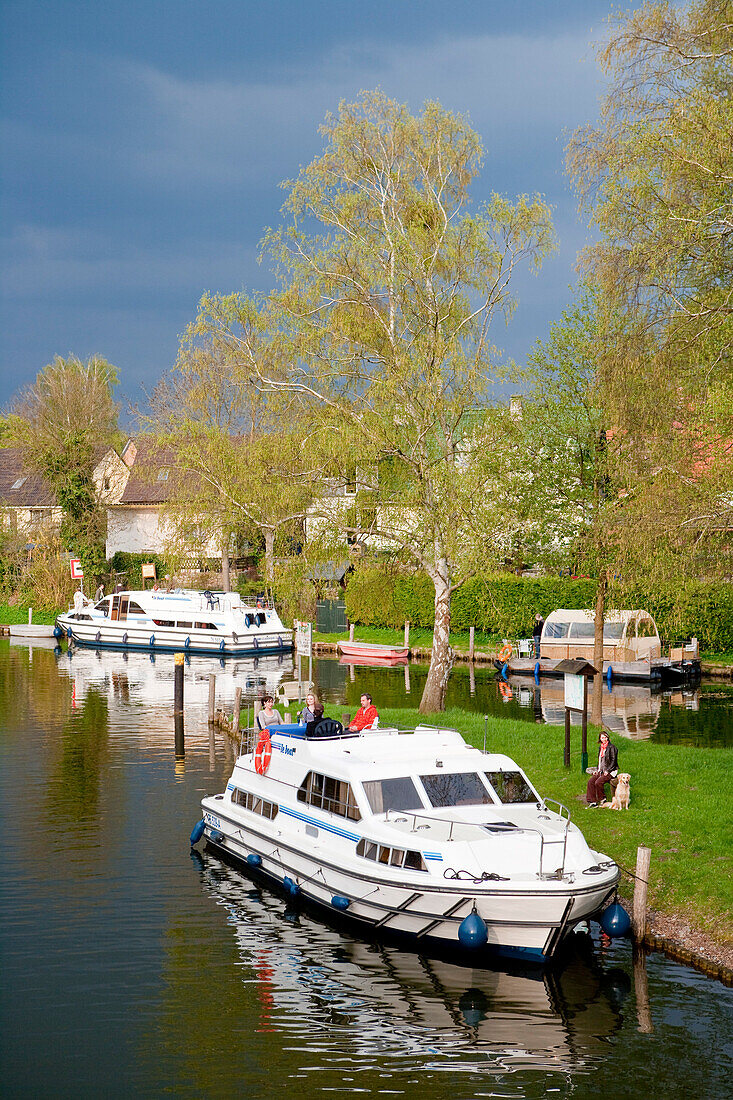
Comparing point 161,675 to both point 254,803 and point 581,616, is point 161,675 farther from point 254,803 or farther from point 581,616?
point 254,803

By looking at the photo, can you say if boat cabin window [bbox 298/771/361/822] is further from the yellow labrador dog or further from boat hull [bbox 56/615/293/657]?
boat hull [bbox 56/615/293/657]

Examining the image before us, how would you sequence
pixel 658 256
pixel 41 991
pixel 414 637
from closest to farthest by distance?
pixel 41 991
pixel 658 256
pixel 414 637

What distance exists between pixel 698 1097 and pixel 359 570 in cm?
1978

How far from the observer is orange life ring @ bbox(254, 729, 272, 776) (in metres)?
19.4

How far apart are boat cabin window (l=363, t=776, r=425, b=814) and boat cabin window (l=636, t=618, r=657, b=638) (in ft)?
105

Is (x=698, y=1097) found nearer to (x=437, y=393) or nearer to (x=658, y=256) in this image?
(x=658, y=256)

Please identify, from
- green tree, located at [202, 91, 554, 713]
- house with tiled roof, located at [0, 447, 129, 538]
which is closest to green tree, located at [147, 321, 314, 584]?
green tree, located at [202, 91, 554, 713]

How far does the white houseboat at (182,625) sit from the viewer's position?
52.6 meters

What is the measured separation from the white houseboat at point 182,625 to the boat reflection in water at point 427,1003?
3691cm

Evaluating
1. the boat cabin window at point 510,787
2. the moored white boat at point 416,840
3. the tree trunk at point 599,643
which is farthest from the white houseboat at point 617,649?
the boat cabin window at point 510,787

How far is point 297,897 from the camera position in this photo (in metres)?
17.4

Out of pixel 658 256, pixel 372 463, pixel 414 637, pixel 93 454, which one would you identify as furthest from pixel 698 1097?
pixel 93 454

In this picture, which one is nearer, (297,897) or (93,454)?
(297,897)

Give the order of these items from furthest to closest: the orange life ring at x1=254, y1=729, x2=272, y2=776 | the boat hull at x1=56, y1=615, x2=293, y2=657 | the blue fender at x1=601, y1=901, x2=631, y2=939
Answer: the boat hull at x1=56, y1=615, x2=293, y2=657 → the orange life ring at x1=254, y1=729, x2=272, y2=776 → the blue fender at x1=601, y1=901, x2=631, y2=939
